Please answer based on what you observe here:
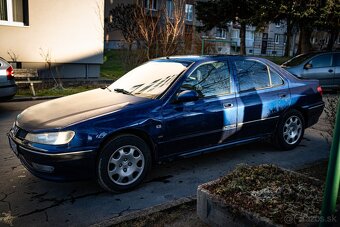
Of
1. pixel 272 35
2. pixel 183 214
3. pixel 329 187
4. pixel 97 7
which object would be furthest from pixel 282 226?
pixel 272 35

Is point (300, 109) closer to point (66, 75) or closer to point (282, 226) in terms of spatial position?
point (282, 226)

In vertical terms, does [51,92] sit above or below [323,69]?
below

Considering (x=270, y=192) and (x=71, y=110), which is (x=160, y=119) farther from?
(x=270, y=192)

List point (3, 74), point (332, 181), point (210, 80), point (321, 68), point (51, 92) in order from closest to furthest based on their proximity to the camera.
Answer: point (332, 181)
point (210, 80)
point (3, 74)
point (51, 92)
point (321, 68)

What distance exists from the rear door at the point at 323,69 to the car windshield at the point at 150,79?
9.18 meters

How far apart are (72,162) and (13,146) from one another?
0.96 metres

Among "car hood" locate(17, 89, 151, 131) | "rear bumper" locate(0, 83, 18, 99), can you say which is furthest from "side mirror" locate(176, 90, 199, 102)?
"rear bumper" locate(0, 83, 18, 99)

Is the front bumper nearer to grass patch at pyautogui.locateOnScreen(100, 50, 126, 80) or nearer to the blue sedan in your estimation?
the blue sedan

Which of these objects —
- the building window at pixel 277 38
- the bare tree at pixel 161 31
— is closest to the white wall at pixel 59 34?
the bare tree at pixel 161 31

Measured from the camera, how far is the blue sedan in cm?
376

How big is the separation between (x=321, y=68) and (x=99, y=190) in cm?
1118

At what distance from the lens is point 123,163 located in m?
4.03

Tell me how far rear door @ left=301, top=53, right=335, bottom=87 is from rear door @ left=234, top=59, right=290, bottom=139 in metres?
7.99

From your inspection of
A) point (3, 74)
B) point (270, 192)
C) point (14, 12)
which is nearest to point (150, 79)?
point (270, 192)
